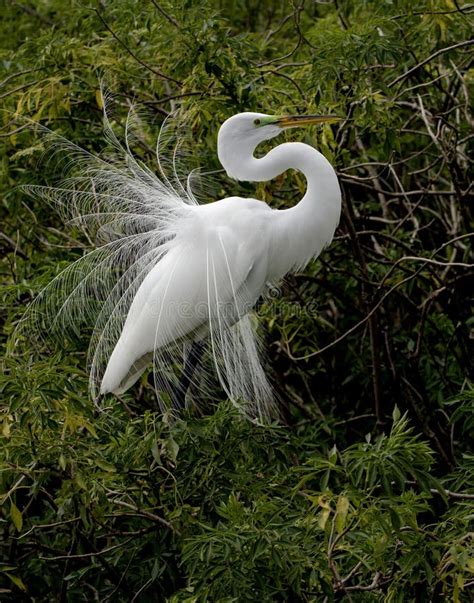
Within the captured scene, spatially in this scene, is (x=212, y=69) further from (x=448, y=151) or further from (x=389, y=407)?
(x=389, y=407)

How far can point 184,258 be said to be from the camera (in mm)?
3312

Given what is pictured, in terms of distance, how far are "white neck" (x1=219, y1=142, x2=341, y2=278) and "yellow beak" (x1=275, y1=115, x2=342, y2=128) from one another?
9 centimetres

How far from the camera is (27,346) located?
3232 millimetres

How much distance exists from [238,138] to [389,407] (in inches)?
53.9

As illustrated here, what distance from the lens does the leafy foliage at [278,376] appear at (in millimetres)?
2301

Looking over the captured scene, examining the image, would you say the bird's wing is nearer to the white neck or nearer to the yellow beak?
the white neck

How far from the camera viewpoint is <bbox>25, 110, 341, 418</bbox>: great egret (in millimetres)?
3242

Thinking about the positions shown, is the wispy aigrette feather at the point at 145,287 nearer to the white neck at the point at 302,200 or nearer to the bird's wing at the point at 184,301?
the bird's wing at the point at 184,301

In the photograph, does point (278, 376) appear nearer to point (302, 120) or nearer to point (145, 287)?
point (145, 287)

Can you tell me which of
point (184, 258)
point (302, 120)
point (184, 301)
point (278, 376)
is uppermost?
point (302, 120)

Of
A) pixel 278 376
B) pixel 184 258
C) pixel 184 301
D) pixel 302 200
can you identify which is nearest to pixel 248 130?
pixel 302 200

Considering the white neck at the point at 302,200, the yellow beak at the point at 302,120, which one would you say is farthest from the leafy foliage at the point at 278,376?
the white neck at the point at 302,200

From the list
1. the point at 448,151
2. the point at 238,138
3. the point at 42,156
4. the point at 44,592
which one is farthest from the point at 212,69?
the point at 44,592

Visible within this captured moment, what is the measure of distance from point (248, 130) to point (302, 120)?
18 centimetres
